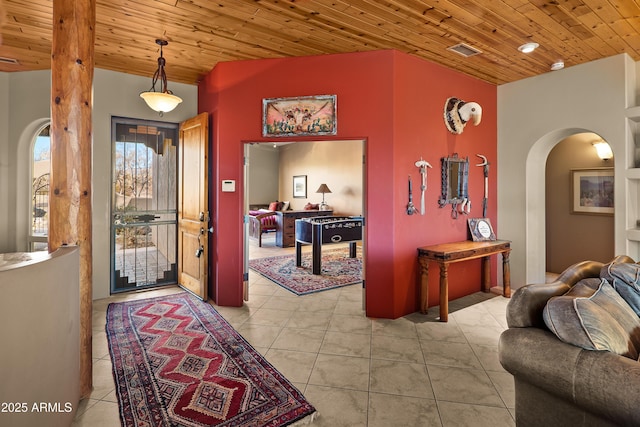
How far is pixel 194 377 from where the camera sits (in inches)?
92.0

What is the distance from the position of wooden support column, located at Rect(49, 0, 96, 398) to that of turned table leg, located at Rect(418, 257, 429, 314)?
294cm

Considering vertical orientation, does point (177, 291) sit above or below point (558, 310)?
below

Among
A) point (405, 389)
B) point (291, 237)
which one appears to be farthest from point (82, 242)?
point (291, 237)

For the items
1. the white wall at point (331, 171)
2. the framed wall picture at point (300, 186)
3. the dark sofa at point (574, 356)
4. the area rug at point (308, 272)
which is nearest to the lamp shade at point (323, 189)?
the white wall at point (331, 171)

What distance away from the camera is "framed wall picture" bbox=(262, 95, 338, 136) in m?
3.52

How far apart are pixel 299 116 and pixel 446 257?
213 centimetres

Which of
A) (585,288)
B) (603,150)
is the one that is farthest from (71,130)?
(603,150)

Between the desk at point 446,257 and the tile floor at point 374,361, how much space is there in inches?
7.8

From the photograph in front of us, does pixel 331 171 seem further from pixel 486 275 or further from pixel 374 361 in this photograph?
pixel 374 361

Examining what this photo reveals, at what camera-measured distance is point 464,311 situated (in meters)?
3.68

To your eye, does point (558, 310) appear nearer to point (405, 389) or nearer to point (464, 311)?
point (405, 389)

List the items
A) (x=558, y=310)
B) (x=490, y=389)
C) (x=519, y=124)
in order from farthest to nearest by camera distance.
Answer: (x=519, y=124) → (x=490, y=389) → (x=558, y=310)

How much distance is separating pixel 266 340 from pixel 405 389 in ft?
4.18

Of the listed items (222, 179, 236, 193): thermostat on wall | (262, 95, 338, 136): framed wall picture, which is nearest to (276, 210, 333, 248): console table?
(222, 179, 236, 193): thermostat on wall
